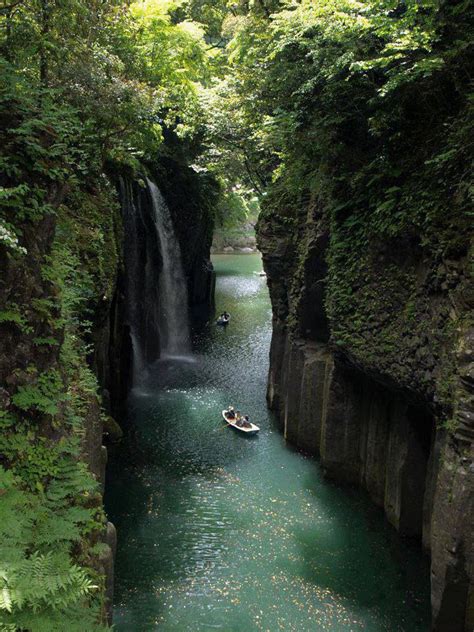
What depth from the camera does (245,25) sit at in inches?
770

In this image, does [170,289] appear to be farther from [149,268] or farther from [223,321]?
[223,321]

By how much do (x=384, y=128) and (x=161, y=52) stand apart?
10.4 m

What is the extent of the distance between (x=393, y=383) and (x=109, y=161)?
48.7 feet

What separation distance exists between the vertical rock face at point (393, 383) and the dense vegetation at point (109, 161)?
0.58 m

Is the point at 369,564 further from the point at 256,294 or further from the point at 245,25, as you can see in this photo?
the point at 256,294

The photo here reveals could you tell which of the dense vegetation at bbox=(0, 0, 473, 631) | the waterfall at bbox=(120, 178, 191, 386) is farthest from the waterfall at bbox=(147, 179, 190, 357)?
the dense vegetation at bbox=(0, 0, 473, 631)

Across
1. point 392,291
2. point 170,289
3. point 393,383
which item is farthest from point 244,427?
point 170,289

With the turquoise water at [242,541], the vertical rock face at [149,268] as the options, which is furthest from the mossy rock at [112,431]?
the vertical rock face at [149,268]

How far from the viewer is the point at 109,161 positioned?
19859mm

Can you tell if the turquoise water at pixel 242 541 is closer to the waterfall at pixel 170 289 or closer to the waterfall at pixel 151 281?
the waterfall at pixel 151 281

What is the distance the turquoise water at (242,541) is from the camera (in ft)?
31.9

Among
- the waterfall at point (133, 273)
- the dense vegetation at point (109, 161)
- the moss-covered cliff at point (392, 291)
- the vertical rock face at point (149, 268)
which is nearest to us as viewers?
the dense vegetation at point (109, 161)

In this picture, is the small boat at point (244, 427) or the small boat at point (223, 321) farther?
the small boat at point (223, 321)

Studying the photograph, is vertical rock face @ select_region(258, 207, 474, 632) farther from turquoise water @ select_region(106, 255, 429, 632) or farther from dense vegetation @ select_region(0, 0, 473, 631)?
turquoise water @ select_region(106, 255, 429, 632)
